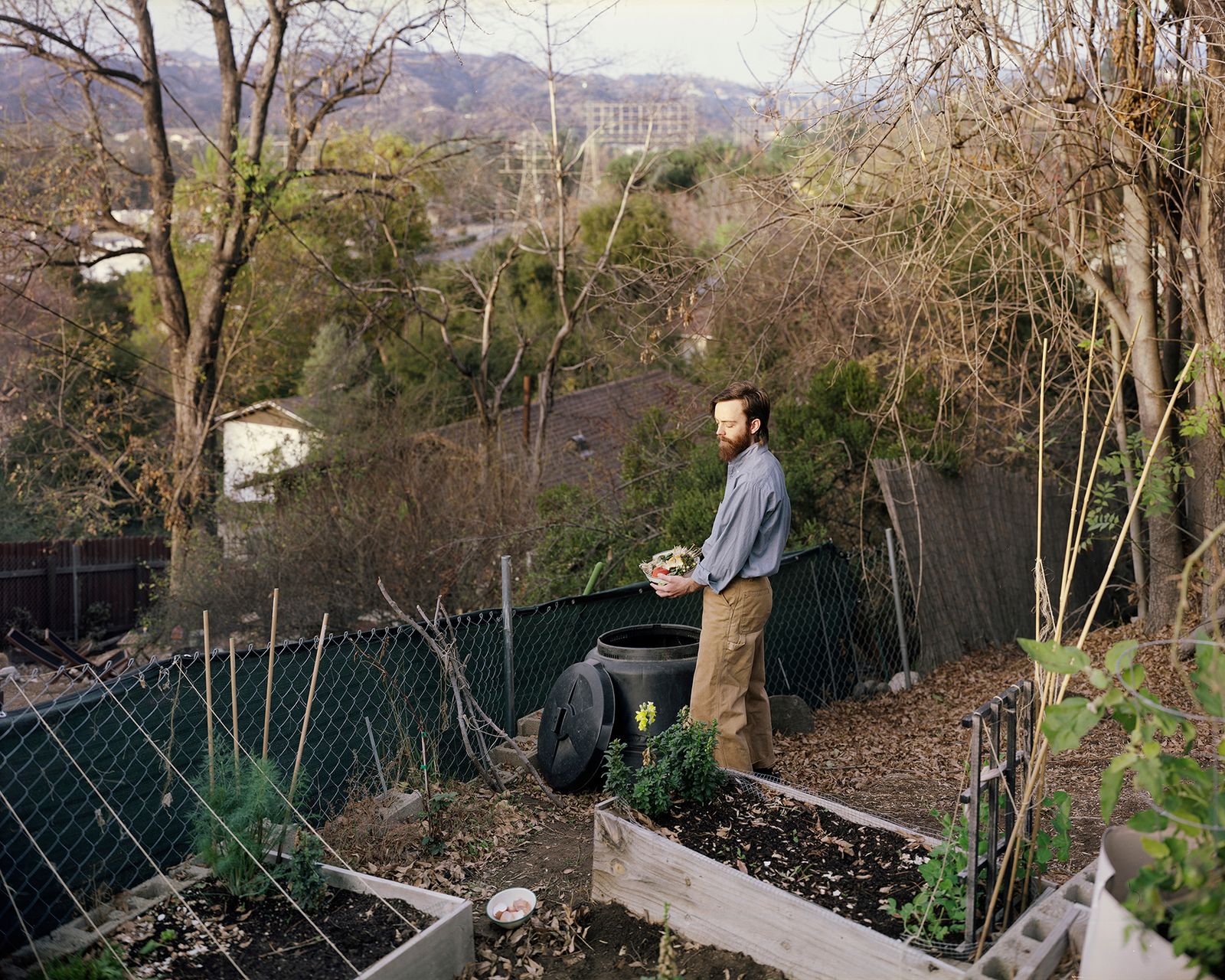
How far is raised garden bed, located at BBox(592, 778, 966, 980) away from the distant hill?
1335 centimetres

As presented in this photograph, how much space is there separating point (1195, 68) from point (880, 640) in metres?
4.43

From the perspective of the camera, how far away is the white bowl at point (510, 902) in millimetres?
3604

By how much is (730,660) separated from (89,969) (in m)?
2.67

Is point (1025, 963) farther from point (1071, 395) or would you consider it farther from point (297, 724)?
point (1071, 395)

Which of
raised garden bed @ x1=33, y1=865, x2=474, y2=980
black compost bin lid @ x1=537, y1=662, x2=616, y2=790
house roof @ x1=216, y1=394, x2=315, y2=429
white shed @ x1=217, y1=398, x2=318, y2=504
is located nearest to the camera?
raised garden bed @ x1=33, y1=865, x2=474, y2=980

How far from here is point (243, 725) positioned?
14.6ft

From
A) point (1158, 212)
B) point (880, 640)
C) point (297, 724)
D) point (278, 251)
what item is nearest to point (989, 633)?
point (880, 640)

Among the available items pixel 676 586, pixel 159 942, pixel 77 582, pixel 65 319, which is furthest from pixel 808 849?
pixel 77 582

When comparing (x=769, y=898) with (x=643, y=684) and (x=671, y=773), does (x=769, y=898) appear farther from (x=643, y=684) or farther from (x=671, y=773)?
(x=643, y=684)

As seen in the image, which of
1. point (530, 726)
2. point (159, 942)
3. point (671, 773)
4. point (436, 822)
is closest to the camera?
point (159, 942)

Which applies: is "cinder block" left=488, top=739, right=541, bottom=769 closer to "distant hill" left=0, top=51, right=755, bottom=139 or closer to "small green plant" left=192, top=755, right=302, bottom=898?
"small green plant" left=192, top=755, right=302, bottom=898

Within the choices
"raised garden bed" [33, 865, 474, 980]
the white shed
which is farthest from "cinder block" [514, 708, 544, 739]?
the white shed

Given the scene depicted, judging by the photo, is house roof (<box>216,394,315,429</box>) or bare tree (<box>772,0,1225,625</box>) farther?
house roof (<box>216,394,315,429</box>)

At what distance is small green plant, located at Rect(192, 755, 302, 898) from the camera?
3484mm
